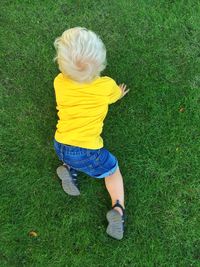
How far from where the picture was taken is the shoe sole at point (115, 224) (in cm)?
390

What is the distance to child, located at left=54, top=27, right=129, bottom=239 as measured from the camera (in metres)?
3.47

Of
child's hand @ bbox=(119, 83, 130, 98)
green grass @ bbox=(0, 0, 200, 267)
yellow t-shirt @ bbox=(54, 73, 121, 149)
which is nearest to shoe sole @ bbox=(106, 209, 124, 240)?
green grass @ bbox=(0, 0, 200, 267)

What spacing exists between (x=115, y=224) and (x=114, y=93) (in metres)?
0.98

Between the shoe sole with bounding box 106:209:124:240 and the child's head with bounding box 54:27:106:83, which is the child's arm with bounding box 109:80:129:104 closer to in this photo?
the child's head with bounding box 54:27:106:83

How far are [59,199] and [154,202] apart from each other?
0.74 meters

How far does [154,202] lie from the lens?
410 centimetres

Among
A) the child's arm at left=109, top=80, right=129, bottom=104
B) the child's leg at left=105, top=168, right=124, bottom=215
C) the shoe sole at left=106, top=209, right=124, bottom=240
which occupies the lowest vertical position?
the shoe sole at left=106, top=209, right=124, bottom=240

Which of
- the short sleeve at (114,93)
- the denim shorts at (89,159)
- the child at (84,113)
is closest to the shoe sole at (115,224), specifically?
the child at (84,113)

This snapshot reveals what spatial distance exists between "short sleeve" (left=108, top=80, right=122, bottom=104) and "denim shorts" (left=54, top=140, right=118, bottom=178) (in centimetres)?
38

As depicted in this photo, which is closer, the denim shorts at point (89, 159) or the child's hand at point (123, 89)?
the denim shorts at point (89, 159)

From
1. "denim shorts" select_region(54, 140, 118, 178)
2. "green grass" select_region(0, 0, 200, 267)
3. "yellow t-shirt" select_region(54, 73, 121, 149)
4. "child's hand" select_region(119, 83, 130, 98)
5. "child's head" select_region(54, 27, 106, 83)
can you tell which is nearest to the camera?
"child's head" select_region(54, 27, 106, 83)

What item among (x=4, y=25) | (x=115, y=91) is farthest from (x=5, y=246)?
(x=4, y=25)

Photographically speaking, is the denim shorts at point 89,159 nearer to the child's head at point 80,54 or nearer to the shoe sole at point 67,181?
the shoe sole at point 67,181

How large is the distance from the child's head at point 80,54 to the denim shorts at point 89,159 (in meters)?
0.59
